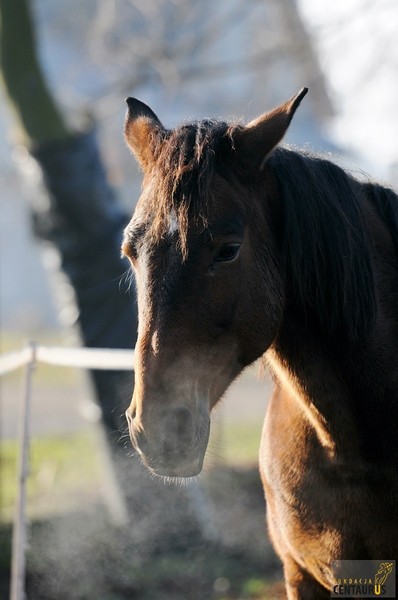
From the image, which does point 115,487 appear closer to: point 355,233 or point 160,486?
point 160,486

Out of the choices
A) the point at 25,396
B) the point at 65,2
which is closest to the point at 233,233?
the point at 25,396

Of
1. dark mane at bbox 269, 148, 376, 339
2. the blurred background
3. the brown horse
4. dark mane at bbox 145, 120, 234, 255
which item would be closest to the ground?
the blurred background

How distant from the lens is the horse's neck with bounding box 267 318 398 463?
263 cm

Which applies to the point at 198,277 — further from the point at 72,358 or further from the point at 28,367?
the point at 28,367

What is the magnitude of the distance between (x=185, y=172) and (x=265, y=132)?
0.28m

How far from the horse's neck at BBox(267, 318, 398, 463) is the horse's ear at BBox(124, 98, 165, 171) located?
0.77 m

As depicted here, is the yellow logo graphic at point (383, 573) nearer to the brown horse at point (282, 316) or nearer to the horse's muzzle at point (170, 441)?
the brown horse at point (282, 316)

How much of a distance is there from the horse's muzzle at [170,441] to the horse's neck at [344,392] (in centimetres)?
50

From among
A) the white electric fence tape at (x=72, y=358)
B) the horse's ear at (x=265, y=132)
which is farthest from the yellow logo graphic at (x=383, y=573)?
the white electric fence tape at (x=72, y=358)

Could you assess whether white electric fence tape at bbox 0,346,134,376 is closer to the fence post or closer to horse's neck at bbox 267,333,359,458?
the fence post

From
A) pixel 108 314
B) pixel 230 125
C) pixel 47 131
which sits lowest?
pixel 108 314

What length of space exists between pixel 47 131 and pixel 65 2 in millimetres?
15856

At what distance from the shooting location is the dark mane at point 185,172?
8.00 feet

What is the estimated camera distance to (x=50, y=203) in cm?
680
